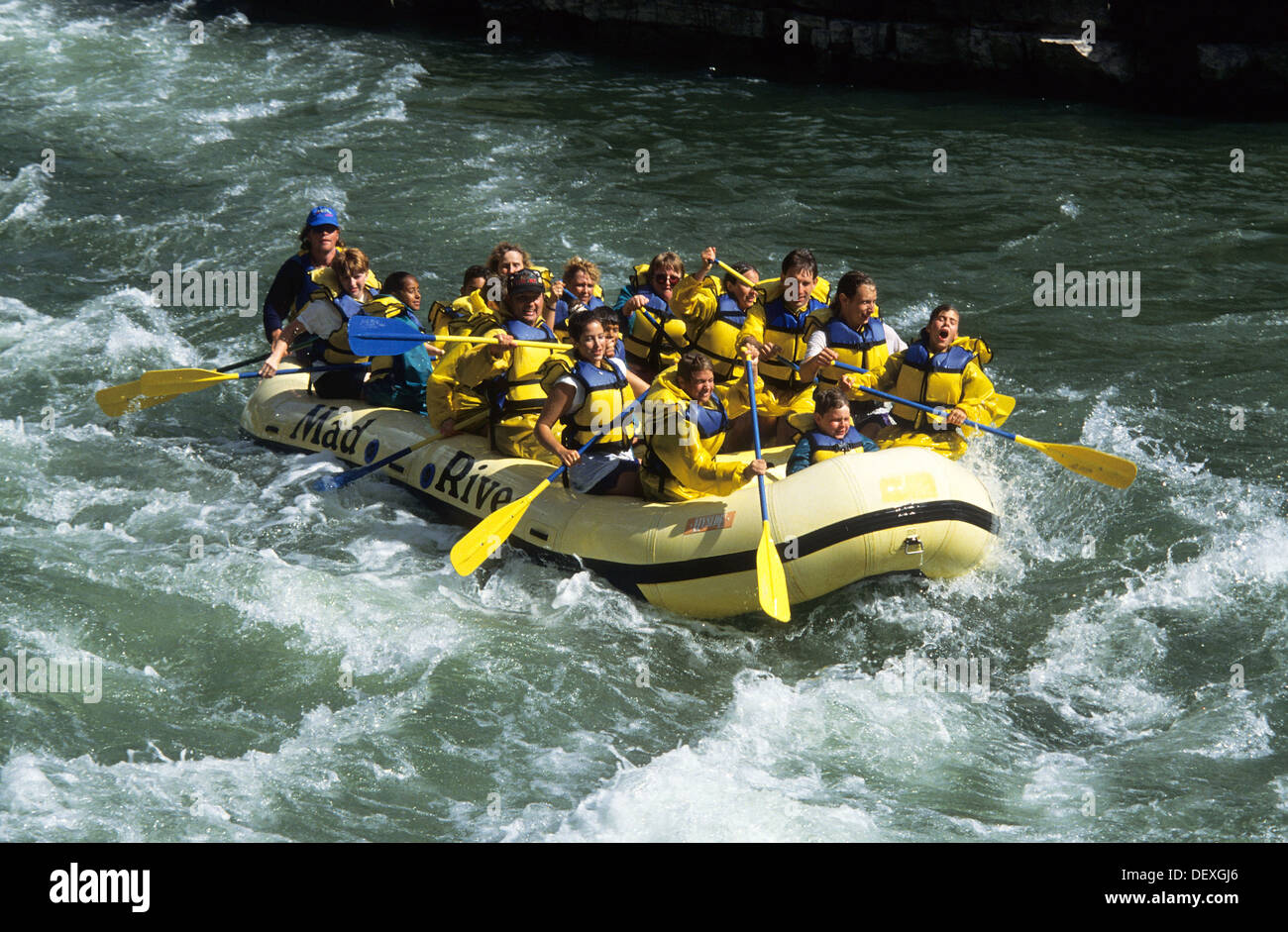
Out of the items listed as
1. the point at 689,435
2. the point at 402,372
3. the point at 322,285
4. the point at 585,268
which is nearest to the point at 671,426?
the point at 689,435

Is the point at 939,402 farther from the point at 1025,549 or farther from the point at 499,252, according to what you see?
the point at 499,252

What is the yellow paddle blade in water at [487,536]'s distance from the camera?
639 centimetres

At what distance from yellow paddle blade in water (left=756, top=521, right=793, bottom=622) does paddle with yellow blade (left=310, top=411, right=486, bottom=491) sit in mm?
2136

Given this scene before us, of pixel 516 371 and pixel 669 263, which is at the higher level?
pixel 669 263

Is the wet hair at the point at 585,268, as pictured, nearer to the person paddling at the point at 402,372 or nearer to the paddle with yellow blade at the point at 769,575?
the person paddling at the point at 402,372

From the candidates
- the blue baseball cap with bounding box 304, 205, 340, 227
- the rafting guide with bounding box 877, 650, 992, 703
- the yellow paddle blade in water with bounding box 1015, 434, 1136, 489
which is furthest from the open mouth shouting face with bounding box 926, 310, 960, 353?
the blue baseball cap with bounding box 304, 205, 340, 227

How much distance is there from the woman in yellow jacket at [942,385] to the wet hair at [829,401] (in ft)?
1.86

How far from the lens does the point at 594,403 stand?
6.80 m

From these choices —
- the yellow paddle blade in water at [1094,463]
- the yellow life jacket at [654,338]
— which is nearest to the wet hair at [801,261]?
the yellow life jacket at [654,338]

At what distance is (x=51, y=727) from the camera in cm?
554

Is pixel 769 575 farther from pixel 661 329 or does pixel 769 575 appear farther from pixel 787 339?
pixel 661 329

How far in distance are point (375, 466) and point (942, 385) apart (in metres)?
3.20

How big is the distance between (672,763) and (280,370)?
423 centimetres
